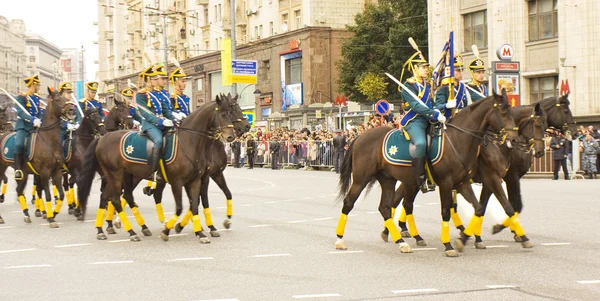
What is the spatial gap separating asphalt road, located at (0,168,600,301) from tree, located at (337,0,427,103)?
36.4m

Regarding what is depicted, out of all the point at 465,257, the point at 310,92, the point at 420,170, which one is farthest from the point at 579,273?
the point at 310,92

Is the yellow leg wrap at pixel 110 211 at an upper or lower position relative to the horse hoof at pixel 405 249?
upper

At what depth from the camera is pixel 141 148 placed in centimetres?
1478

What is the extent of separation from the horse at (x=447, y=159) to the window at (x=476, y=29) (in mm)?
32531

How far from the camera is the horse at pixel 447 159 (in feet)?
39.9

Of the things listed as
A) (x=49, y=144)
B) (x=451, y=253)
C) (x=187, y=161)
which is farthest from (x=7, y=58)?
(x=451, y=253)

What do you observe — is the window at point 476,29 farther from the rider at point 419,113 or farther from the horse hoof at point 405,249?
the horse hoof at point 405,249

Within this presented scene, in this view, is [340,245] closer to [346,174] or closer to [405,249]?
[405,249]

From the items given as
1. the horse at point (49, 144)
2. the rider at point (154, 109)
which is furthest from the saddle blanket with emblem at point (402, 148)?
Result: the horse at point (49, 144)

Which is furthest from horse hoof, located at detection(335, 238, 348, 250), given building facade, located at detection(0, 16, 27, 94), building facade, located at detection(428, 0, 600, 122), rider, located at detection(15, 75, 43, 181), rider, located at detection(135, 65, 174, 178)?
building facade, located at detection(0, 16, 27, 94)

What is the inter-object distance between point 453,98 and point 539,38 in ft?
96.8

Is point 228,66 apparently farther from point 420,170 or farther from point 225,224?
point 420,170

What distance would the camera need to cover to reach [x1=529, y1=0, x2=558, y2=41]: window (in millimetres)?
40062

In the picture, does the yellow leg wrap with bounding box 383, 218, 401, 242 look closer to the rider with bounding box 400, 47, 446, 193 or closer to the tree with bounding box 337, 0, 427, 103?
the rider with bounding box 400, 47, 446, 193
